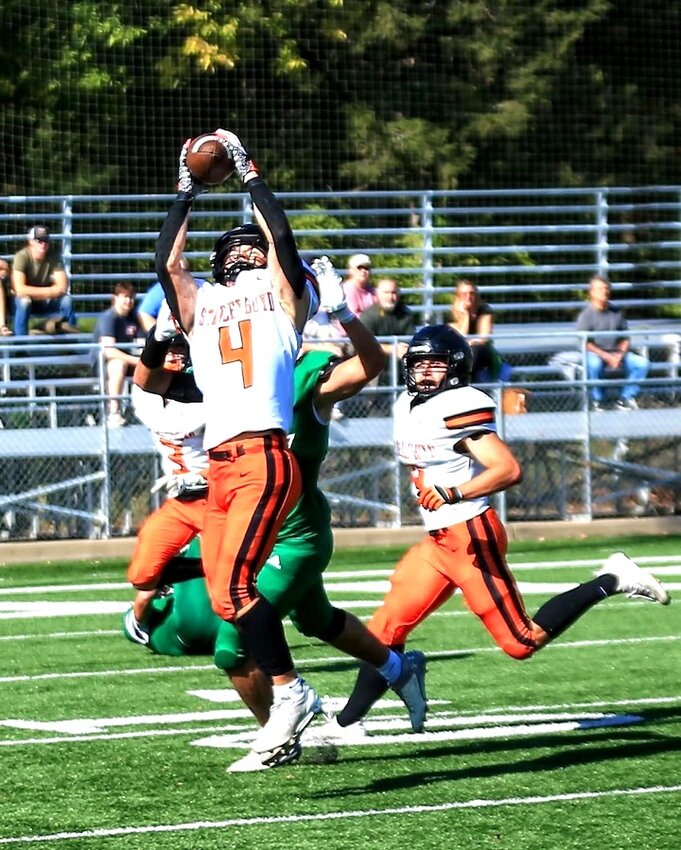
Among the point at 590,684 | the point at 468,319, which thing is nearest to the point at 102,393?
the point at 468,319

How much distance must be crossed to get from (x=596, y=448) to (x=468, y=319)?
1585mm

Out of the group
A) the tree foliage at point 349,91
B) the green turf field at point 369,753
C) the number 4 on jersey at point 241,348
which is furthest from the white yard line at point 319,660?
the tree foliage at point 349,91

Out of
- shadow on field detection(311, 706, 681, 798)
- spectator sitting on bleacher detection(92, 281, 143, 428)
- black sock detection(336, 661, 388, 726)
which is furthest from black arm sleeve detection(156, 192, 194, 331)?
spectator sitting on bleacher detection(92, 281, 143, 428)

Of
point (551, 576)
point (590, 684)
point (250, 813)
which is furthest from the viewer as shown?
point (551, 576)

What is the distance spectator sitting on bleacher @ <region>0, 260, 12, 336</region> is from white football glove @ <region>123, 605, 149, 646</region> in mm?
7799

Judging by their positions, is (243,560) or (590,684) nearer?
(243,560)

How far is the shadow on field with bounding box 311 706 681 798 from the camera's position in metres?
5.98

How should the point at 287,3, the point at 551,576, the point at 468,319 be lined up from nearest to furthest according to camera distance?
the point at 551,576
the point at 468,319
the point at 287,3

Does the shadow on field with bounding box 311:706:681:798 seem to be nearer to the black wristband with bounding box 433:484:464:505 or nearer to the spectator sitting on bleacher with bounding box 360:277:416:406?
the black wristband with bounding box 433:484:464:505

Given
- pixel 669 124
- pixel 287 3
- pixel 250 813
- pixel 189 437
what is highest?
pixel 287 3

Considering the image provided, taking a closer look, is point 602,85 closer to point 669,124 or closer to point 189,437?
point 669,124

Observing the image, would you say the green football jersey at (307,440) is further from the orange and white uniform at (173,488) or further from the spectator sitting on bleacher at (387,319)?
the spectator sitting on bleacher at (387,319)

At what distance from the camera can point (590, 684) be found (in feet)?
26.8

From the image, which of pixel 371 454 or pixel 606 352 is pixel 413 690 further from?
pixel 606 352
